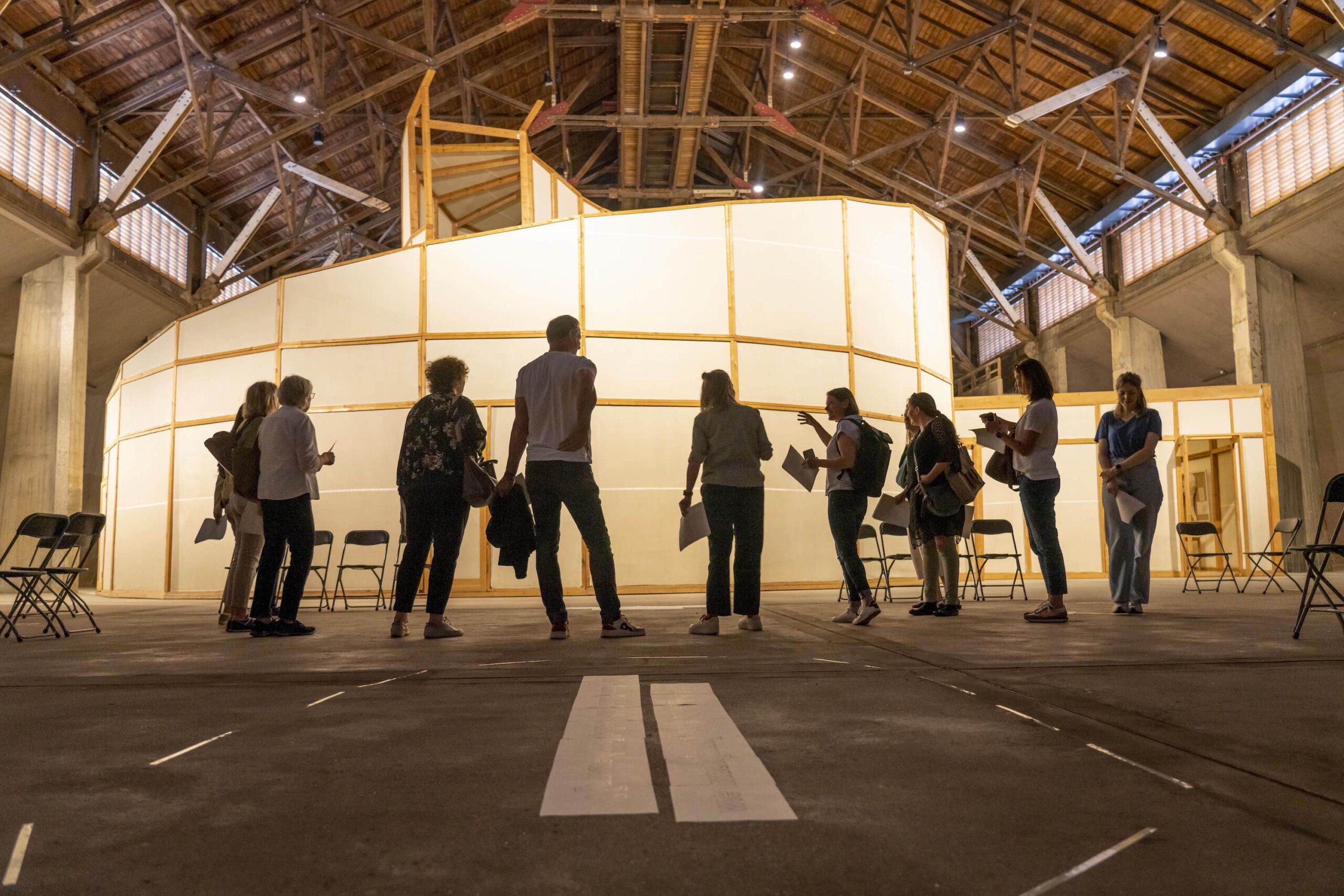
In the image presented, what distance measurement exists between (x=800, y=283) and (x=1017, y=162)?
29.5 feet

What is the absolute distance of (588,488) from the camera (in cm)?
397

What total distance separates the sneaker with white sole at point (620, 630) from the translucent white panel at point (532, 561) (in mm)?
3922

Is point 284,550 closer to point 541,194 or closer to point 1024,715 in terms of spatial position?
point 1024,715

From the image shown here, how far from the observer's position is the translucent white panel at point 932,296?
9867 mm

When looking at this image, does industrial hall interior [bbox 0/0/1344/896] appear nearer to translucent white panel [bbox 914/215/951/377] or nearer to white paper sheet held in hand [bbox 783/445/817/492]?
translucent white panel [bbox 914/215/951/377]

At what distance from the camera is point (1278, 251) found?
13.6 metres

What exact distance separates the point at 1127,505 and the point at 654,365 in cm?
438

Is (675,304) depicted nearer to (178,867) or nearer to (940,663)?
(940,663)

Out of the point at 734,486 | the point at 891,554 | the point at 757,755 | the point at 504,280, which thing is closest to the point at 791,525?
the point at 891,554

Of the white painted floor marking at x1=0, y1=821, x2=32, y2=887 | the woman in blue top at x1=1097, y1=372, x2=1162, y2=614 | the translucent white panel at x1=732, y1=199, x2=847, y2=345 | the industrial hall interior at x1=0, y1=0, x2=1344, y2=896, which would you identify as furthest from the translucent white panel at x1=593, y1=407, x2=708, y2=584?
the white painted floor marking at x1=0, y1=821, x2=32, y2=887

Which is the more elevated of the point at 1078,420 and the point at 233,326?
the point at 233,326

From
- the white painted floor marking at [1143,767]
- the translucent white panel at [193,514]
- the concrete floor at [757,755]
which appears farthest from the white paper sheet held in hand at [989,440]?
the translucent white panel at [193,514]

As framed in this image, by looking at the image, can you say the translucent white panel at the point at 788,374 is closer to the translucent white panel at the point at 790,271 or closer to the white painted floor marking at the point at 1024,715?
the translucent white panel at the point at 790,271

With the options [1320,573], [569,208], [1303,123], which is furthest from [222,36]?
[1303,123]
